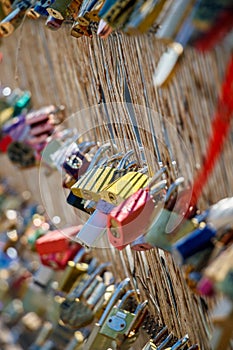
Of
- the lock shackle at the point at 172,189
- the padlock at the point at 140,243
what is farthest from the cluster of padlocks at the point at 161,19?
the padlock at the point at 140,243

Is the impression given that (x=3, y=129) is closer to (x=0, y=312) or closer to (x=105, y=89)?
(x=105, y=89)

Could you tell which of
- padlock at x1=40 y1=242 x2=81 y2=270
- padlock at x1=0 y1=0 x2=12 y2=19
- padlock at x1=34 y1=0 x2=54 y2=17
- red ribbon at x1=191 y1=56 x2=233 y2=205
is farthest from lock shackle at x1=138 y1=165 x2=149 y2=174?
padlock at x1=0 y1=0 x2=12 y2=19

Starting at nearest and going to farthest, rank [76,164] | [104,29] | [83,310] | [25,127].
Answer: [104,29]
[76,164]
[83,310]
[25,127]

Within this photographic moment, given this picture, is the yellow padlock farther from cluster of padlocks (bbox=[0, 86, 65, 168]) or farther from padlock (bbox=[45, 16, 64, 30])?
cluster of padlocks (bbox=[0, 86, 65, 168])

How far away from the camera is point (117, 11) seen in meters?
1.75

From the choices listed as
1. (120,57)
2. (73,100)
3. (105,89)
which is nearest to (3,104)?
(73,100)

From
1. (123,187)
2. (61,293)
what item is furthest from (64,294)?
(123,187)

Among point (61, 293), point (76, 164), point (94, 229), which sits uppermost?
point (76, 164)

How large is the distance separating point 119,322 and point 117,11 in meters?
0.80

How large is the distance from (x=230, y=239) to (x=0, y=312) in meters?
2.73

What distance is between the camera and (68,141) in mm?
2701

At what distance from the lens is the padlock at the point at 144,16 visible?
5.45ft

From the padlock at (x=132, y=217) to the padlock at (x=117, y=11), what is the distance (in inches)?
12.2

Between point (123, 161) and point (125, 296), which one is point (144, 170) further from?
point (125, 296)
